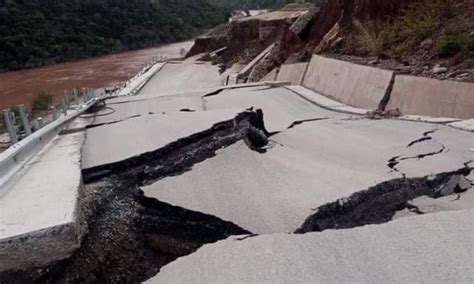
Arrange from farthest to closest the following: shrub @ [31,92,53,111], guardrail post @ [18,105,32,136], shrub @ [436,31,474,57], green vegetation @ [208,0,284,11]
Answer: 1. green vegetation @ [208,0,284,11]
2. shrub @ [31,92,53,111]
3. shrub @ [436,31,474,57]
4. guardrail post @ [18,105,32,136]

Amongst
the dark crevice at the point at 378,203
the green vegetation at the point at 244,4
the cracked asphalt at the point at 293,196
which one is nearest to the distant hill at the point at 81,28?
the green vegetation at the point at 244,4

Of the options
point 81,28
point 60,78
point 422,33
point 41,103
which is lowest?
point 60,78

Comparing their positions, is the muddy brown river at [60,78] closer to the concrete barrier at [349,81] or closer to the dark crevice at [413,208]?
the concrete barrier at [349,81]

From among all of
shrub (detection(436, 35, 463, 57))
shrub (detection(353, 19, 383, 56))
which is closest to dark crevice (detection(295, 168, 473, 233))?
shrub (detection(436, 35, 463, 57))

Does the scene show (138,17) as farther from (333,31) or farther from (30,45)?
(333,31)

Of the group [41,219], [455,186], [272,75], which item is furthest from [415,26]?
[41,219]

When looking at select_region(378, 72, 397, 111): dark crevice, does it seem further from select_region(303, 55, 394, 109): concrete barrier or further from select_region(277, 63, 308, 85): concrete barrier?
select_region(277, 63, 308, 85): concrete barrier

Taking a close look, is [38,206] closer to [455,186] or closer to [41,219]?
[41,219]
